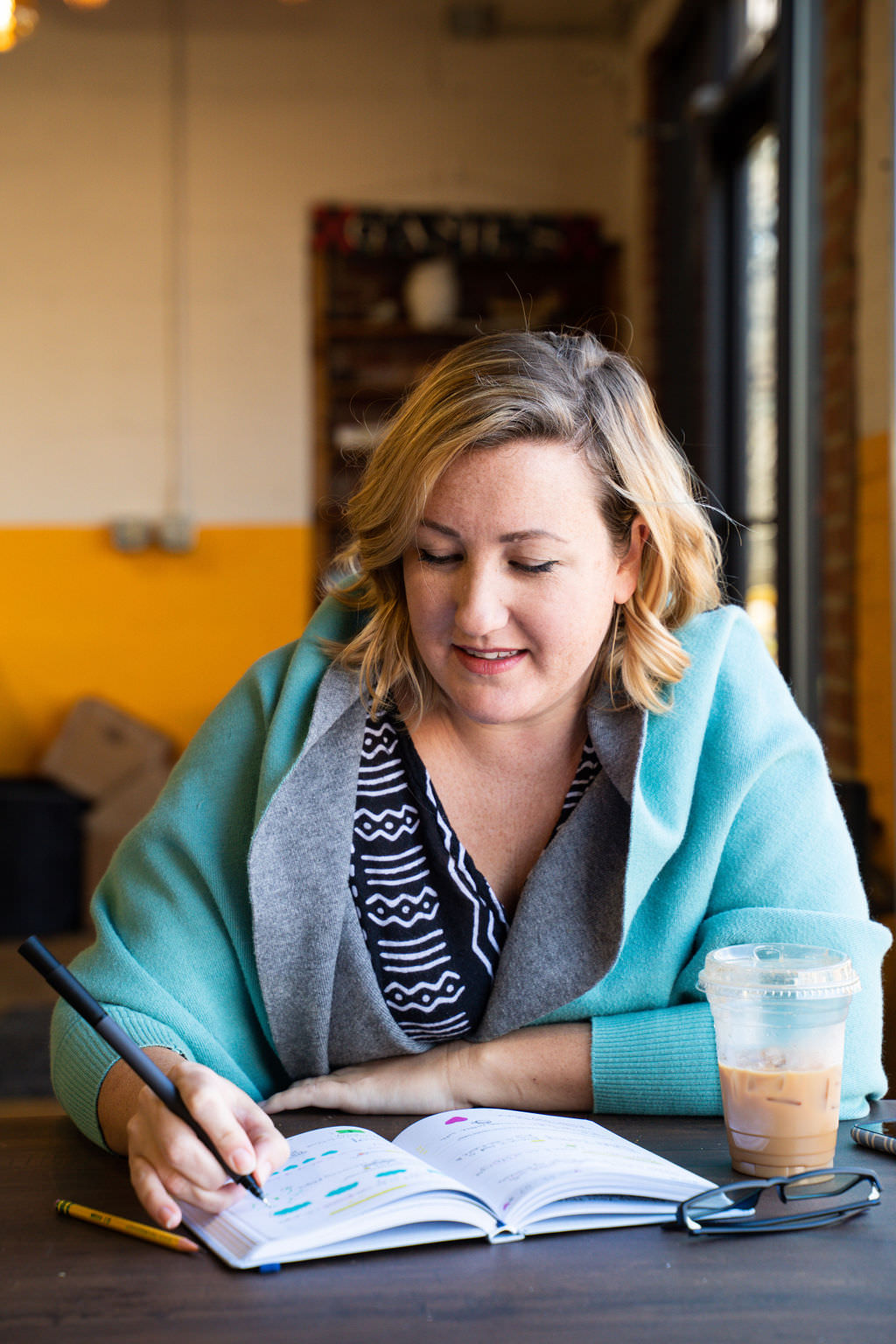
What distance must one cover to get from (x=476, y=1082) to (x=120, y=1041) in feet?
1.33

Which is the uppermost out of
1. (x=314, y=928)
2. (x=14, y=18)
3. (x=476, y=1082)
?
(x=14, y=18)

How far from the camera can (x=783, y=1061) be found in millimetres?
933

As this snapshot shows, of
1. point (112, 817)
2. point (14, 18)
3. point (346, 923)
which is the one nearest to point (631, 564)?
point (346, 923)

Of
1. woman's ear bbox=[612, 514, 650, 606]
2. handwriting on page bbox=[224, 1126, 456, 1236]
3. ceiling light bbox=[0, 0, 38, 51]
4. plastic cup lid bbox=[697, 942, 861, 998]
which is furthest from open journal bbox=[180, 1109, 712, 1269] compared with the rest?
ceiling light bbox=[0, 0, 38, 51]

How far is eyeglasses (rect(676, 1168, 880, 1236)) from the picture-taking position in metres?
0.84

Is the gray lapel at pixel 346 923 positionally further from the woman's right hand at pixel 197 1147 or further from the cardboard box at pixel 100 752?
the cardboard box at pixel 100 752

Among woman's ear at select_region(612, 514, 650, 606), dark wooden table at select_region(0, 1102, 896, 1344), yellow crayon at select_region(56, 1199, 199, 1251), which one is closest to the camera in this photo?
dark wooden table at select_region(0, 1102, 896, 1344)

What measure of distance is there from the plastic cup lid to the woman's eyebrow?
404 millimetres

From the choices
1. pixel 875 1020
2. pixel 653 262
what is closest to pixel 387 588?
pixel 875 1020

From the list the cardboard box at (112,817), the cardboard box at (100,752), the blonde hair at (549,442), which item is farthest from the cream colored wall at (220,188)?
the blonde hair at (549,442)

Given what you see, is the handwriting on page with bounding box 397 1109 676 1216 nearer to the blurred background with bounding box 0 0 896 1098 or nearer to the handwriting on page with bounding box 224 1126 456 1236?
the handwriting on page with bounding box 224 1126 456 1236

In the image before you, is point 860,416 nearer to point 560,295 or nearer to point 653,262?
point 653,262

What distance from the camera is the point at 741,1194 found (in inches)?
35.4

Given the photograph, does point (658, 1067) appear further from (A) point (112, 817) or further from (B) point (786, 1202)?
(A) point (112, 817)
